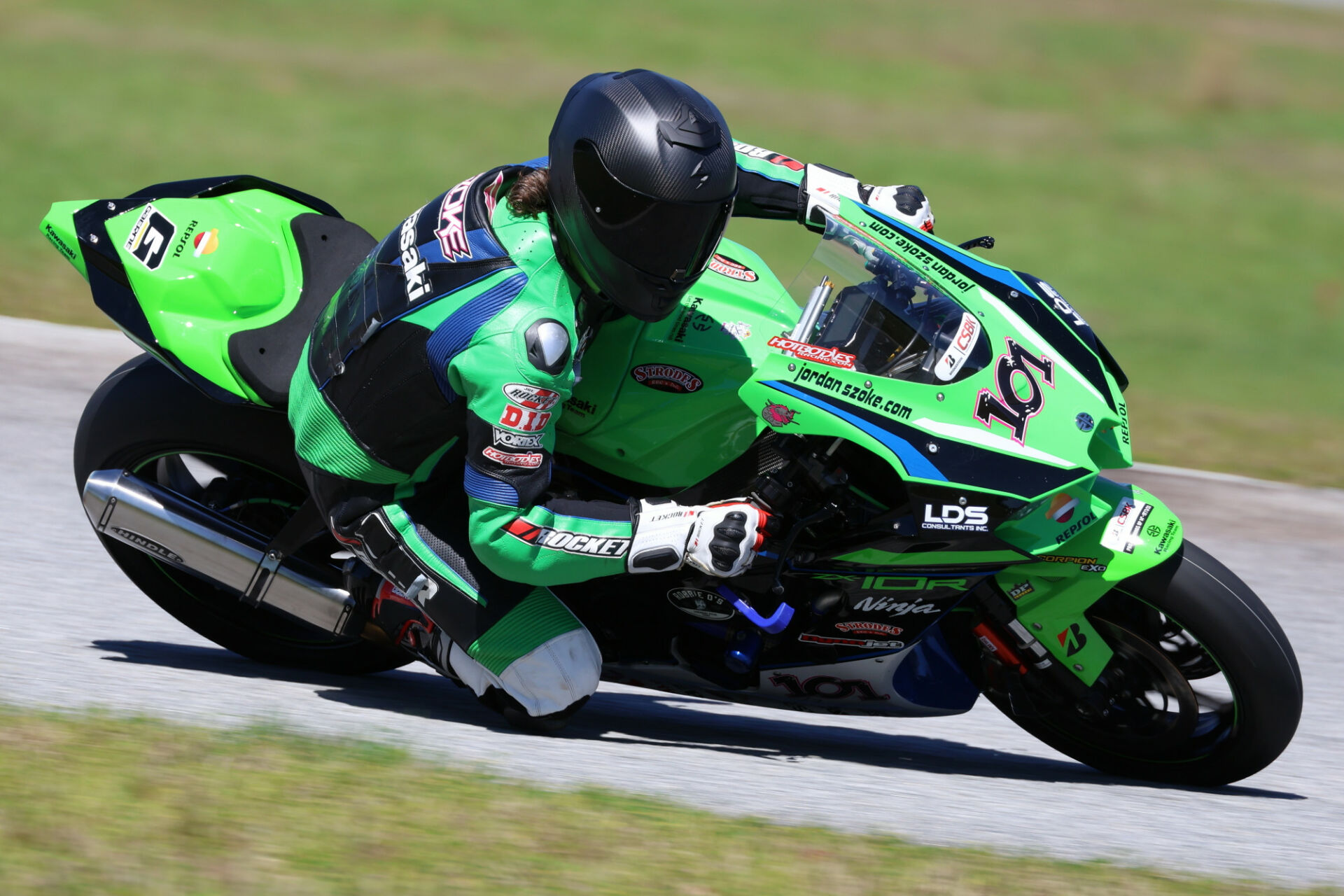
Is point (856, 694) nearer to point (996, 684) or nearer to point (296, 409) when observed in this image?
point (996, 684)

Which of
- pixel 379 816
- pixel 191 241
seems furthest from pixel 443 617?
pixel 191 241

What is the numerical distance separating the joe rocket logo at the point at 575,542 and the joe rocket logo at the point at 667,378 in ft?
1.34

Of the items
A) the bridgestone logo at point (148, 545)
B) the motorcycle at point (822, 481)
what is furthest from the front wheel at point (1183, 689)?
the bridgestone logo at point (148, 545)

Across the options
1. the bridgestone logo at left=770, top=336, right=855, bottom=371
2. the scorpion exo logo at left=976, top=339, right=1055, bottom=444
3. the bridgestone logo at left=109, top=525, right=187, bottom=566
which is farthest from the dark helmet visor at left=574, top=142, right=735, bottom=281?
the bridgestone logo at left=109, top=525, right=187, bottom=566

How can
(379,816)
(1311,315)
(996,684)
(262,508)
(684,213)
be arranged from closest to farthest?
(379,816) → (684,213) → (996,684) → (262,508) → (1311,315)

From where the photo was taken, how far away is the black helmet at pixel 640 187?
333 centimetres

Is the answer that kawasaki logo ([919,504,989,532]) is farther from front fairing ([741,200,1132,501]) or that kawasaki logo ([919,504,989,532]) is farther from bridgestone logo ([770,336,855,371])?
bridgestone logo ([770,336,855,371])

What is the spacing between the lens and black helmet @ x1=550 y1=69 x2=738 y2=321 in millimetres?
3330

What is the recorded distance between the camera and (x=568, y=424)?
376cm

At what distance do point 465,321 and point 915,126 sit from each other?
1203cm

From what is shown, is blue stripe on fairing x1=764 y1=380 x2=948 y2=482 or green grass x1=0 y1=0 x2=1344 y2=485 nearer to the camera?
blue stripe on fairing x1=764 y1=380 x2=948 y2=482

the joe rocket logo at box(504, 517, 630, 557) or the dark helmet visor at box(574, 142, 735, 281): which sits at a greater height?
the dark helmet visor at box(574, 142, 735, 281)

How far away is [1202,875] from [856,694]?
41.4 inches

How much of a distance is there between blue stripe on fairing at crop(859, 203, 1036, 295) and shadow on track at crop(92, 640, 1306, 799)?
51.6 inches
